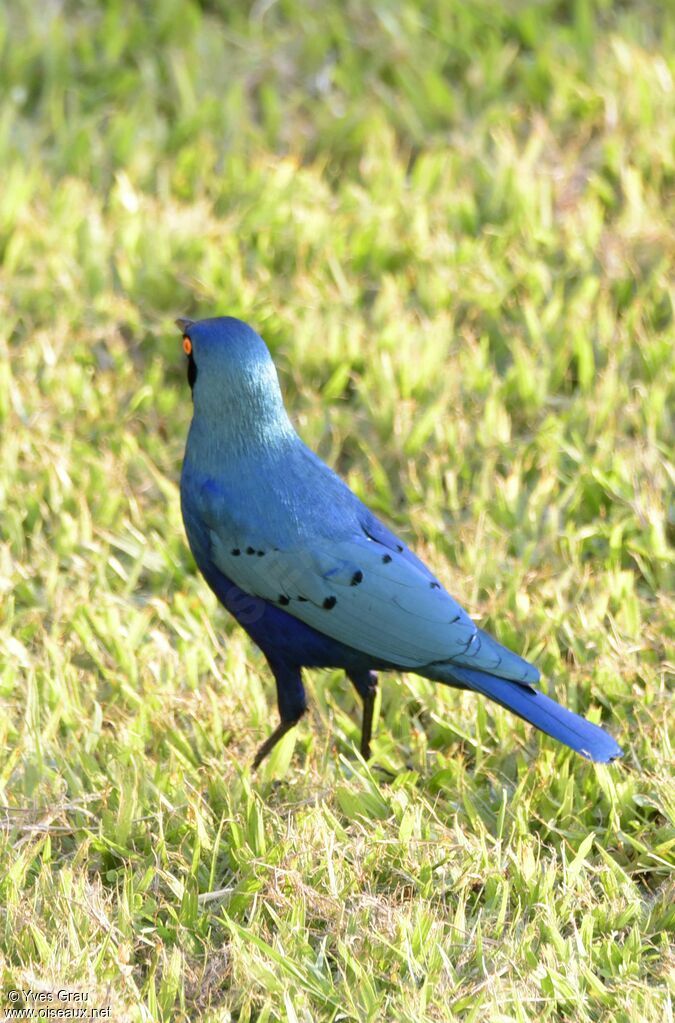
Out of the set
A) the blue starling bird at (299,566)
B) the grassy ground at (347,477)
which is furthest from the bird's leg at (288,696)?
the grassy ground at (347,477)

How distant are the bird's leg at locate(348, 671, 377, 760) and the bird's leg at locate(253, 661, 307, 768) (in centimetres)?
13

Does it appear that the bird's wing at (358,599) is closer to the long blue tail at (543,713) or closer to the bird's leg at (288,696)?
the long blue tail at (543,713)

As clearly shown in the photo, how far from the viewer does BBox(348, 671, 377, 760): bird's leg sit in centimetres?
359

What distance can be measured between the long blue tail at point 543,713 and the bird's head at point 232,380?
0.77 m

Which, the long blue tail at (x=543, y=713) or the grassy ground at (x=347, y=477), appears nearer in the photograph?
the grassy ground at (x=347, y=477)

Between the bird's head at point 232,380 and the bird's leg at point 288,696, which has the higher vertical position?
the bird's head at point 232,380

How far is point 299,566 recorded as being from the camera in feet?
11.3

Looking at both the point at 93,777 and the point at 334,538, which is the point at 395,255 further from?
the point at 93,777

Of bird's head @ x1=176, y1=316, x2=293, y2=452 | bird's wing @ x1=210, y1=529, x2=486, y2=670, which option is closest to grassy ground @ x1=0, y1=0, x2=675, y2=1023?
bird's wing @ x1=210, y1=529, x2=486, y2=670

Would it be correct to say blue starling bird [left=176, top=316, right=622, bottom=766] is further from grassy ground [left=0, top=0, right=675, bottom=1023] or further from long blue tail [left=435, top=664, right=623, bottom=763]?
grassy ground [left=0, top=0, right=675, bottom=1023]

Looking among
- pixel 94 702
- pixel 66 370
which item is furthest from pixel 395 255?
Answer: pixel 94 702

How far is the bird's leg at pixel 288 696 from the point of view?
3.55 meters

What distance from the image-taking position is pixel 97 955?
9.84 feet

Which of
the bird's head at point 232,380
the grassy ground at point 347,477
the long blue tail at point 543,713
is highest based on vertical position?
the bird's head at point 232,380
